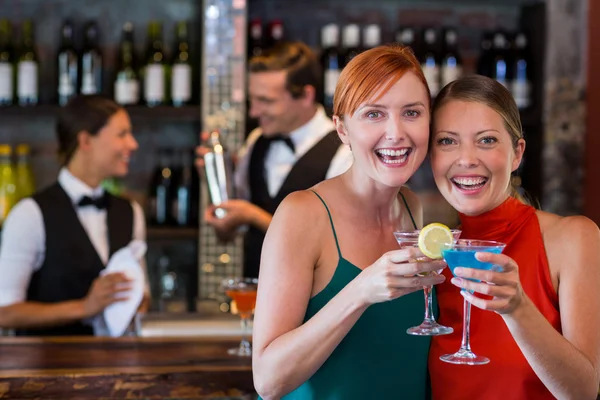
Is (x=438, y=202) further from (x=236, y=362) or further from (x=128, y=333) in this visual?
(x=236, y=362)

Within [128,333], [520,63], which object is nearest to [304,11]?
[520,63]

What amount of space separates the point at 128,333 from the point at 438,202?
6.47ft

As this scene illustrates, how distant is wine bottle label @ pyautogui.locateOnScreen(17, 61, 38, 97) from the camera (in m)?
3.95

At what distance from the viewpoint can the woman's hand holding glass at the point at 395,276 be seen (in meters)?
1.41

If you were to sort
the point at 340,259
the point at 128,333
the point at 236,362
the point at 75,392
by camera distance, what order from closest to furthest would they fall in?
the point at 340,259 → the point at 75,392 → the point at 236,362 → the point at 128,333

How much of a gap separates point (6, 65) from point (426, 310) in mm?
2924

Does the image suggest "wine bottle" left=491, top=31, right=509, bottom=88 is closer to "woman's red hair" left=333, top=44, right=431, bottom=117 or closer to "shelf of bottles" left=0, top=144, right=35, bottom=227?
"shelf of bottles" left=0, top=144, right=35, bottom=227

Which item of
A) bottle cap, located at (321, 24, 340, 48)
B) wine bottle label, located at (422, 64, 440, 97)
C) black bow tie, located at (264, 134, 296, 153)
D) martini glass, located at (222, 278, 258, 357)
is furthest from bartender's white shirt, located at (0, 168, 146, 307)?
wine bottle label, located at (422, 64, 440, 97)

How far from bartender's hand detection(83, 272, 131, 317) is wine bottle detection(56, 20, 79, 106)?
117 cm

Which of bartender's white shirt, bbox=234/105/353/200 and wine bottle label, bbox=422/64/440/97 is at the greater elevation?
wine bottle label, bbox=422/64/440/97

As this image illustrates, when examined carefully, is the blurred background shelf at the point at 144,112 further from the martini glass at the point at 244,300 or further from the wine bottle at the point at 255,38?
the martini glass at the point at 244,300

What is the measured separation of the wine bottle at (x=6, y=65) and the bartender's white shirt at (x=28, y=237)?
0.63m

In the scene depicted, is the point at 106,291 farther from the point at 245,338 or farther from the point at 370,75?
the point at 370,75

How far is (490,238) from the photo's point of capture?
1789mm
